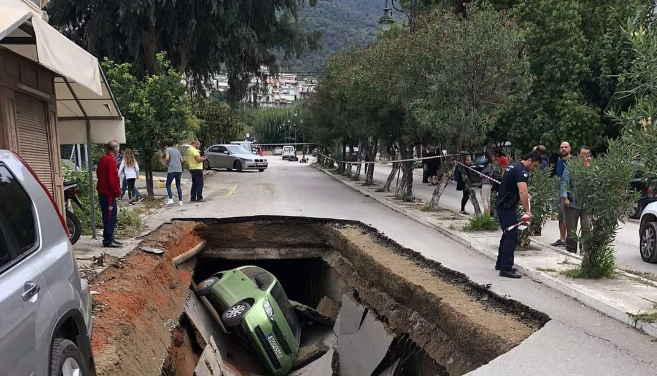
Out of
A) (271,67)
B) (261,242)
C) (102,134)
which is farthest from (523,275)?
(271,67)

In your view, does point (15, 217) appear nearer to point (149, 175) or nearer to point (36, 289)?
point (36, 289)

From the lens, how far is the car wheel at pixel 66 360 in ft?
9.25

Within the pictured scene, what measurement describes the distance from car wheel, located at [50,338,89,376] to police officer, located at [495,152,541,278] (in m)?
5.87

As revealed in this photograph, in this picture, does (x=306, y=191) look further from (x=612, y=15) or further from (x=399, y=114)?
(x=612, y=15)

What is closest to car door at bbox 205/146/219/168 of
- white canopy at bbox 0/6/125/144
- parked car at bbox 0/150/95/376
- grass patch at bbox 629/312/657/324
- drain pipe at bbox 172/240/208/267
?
white canopy at bbox 0/6/125/144

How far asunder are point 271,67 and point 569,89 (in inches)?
573

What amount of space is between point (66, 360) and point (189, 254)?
6260 millimetres

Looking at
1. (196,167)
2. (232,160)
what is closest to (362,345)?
(196,167)

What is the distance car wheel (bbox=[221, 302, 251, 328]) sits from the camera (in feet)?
25.9

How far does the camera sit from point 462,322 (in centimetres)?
533

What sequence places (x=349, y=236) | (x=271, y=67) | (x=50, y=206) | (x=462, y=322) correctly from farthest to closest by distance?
(x=271, y=67) → (x=349, y=236) → (x=462, y=322) → (x=50, y=206)

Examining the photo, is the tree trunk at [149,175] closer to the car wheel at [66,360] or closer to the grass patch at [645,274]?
the grass patch at [645,274]

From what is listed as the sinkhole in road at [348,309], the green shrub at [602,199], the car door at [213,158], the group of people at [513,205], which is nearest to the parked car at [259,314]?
the sinkhole in road at [348,309]

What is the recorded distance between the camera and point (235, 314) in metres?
7.97
